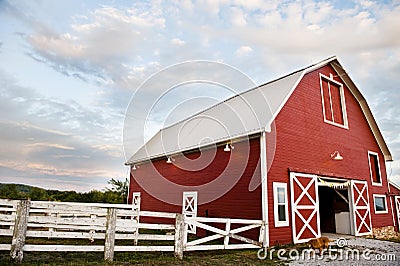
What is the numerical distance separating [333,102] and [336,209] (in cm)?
462

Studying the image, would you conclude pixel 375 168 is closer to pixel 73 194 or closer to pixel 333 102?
pixel 333 102

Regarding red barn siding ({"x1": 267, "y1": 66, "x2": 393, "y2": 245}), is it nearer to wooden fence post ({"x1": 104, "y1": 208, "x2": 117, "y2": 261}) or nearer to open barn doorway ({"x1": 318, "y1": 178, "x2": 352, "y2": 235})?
open barn doorway ({"x1": 318, "y1": 178, "x2": 352, "y2": 235})

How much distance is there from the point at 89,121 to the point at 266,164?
10.5 m

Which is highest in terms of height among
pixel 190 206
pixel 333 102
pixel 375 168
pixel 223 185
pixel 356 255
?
pixel 333 102

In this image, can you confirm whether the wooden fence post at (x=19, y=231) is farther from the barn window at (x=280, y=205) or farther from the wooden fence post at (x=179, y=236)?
the barn window at (x=280, y=205)

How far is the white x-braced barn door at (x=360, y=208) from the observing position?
446 inches

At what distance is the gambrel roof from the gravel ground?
3.65 m

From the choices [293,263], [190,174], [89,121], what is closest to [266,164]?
[293,263]

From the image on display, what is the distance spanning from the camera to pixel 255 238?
27.7 ft

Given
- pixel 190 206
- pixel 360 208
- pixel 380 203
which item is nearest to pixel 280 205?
pixel 190 206

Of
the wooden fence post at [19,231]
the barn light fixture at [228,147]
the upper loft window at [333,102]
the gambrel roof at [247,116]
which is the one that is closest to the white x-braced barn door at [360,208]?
the upper loft window at [333,102]

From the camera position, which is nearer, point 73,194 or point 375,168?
point 375,168

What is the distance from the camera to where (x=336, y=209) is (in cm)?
1287

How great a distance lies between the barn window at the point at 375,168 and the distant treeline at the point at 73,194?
14.9 meters
